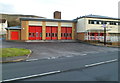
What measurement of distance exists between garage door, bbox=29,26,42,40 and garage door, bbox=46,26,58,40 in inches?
76.8

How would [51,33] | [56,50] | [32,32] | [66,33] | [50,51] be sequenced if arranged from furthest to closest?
1. [66,33]
2. [51,33]
3. [32,32]
4. [56,50]
5. [50,51]

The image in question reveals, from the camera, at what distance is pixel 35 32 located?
109ft

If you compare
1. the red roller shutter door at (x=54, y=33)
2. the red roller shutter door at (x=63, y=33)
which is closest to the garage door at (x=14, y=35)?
the red roller shutter door at (x=54, y=33)

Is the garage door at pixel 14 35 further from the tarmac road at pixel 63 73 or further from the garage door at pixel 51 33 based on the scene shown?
the tarmac road at pixel 63 73

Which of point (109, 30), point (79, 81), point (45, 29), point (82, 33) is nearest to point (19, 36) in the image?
point (45, 29)

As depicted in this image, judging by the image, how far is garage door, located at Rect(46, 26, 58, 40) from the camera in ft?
113

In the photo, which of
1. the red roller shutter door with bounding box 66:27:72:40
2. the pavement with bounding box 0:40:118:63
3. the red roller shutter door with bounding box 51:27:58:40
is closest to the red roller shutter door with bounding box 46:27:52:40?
the red roller shutter door with bounding box 51:27:58:40

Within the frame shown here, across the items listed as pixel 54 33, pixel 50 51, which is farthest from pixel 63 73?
pixel 54 33

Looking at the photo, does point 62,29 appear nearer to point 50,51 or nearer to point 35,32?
point 35,32

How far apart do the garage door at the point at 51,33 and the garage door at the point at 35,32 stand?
1.95 m

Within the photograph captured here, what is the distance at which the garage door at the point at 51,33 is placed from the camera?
113ft

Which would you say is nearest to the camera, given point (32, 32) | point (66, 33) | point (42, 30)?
point (32, 32)

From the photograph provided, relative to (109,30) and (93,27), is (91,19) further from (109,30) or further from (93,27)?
(109,30)

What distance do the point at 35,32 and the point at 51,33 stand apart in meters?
4.26
